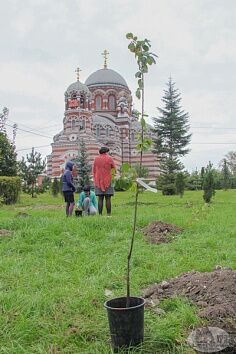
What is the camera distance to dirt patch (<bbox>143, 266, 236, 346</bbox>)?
2.91m

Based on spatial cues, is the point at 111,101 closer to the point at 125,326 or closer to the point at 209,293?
the point at 209,293

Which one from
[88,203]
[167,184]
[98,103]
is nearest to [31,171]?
[167,184]

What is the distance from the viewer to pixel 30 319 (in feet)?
9.93

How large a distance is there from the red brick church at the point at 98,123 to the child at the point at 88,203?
30.1 meters

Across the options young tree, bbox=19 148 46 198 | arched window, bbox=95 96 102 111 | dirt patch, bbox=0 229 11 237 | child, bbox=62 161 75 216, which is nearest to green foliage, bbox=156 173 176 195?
young tree, bbox=19 148 46 198

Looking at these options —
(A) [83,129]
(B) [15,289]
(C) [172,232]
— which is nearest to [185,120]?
(A) [83,129]

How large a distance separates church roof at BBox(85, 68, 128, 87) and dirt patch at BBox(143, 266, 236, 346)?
49.9 metres

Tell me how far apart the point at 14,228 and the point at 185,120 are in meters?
29.3

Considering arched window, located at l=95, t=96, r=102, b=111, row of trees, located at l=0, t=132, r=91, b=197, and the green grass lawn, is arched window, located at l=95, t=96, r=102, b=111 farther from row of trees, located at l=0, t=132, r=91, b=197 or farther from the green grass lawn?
the green grass lawn

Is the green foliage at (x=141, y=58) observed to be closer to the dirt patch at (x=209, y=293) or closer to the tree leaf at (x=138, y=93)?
the tree leaf at (x=138, y=93)

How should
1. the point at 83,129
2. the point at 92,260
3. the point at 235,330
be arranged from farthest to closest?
the point at 83,129 → the point at 92,260 → the point at 235,330

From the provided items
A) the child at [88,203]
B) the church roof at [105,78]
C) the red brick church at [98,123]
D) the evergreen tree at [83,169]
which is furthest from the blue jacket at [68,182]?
the church roof at [105,78]

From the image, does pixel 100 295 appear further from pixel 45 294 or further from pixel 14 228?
pixel 14 228

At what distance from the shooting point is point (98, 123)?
4841 cm
